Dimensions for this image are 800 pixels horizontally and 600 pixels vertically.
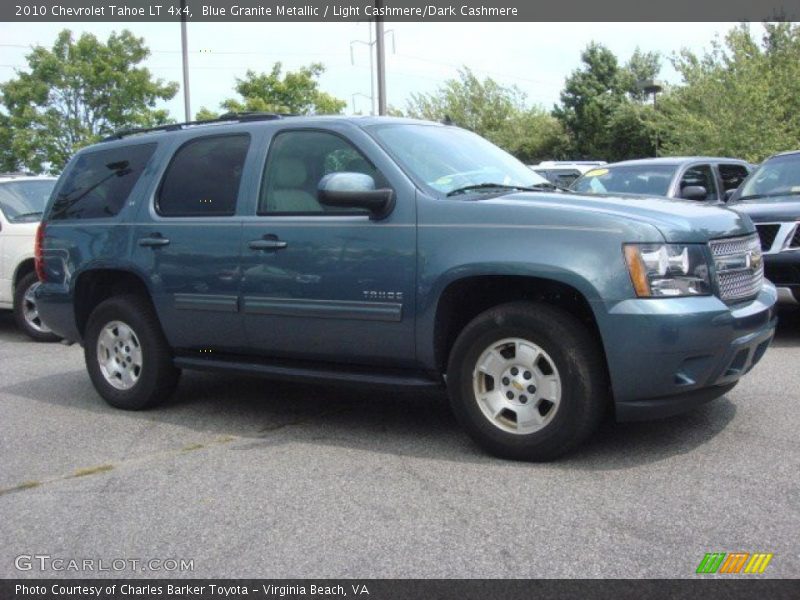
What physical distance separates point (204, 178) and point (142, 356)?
1291 millimetres

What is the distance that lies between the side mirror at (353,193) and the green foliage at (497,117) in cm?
4162

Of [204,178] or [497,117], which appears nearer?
[204,178]

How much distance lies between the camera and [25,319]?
962cm

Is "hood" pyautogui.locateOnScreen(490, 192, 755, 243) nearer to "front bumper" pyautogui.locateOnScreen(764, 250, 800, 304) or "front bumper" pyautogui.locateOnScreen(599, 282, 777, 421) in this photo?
"front bumper" pyautogui.locateOnScreen(599, 282, 777, 421)

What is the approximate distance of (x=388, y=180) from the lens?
4.93 m

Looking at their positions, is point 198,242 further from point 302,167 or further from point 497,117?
point 497,117

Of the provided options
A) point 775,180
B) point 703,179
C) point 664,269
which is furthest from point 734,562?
point 703,179

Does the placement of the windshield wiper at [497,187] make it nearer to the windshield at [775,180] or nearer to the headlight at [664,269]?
the headlight at [664,269]

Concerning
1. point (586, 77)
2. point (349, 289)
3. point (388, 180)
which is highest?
point (586, 77)

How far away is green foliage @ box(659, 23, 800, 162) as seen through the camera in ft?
76.1

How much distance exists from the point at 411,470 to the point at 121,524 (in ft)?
4.71

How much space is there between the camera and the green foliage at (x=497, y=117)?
4631cm
